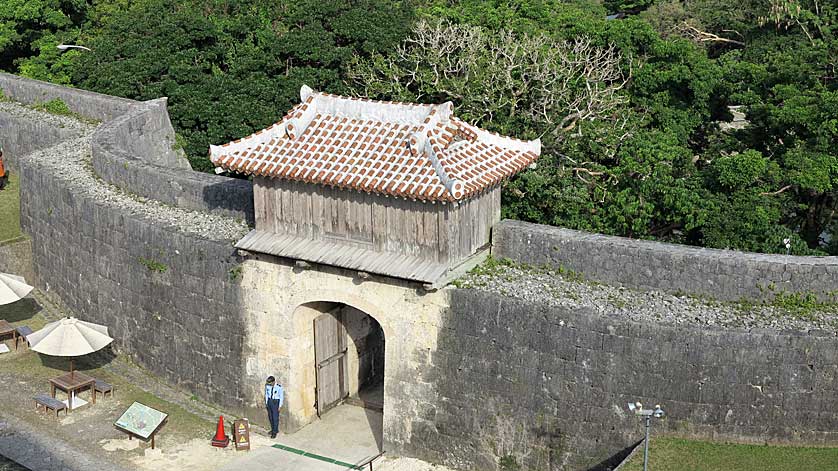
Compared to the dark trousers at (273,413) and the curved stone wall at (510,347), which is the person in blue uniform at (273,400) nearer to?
the dark trousers at (273,413)

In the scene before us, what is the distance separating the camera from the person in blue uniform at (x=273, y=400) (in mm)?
21203

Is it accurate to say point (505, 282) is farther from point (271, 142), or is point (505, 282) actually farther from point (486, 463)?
point (271, 142)

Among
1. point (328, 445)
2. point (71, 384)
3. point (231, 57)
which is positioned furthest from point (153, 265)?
point (231, 57)

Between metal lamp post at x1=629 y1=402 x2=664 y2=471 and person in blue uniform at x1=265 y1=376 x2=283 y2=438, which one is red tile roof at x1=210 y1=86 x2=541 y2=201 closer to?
person in blue uniform at x1=265 y1=376 x2=283 y2=438

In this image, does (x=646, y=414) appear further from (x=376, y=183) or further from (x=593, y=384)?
(x=376, y=183)

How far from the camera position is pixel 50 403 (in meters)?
21.3

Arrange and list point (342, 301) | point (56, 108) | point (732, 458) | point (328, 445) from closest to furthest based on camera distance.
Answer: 1. point (732, 458)
2. point (342, 301)
3. point (328, 445)
4. point (56, 108)

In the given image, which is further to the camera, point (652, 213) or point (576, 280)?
point (652, 213)

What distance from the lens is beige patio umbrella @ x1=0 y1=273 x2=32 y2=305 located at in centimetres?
2375

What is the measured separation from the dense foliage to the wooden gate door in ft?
26.0

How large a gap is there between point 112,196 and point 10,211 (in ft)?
19.9

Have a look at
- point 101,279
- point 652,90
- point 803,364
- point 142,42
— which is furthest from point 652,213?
point 142,42

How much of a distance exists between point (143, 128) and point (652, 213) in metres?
13.3

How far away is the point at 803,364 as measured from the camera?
17.3 metres
